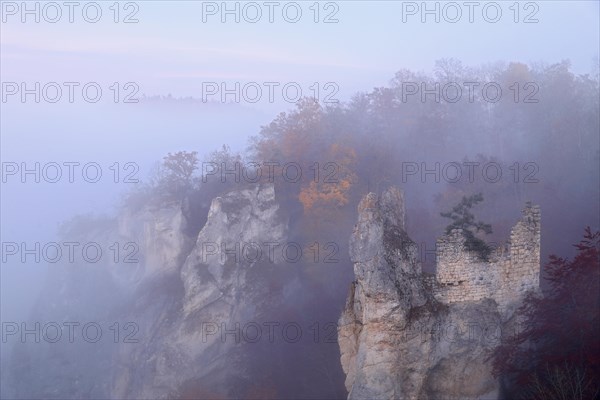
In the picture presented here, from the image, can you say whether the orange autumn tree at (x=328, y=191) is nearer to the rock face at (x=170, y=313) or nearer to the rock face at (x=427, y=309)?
the rock face at (x=170, y=313)

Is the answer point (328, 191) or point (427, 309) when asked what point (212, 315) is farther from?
point (427, 309)

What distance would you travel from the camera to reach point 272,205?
28141mm

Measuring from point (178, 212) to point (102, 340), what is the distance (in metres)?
6.66

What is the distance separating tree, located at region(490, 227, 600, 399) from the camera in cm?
1463

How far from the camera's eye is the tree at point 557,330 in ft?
48.0

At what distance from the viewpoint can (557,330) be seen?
15.1m

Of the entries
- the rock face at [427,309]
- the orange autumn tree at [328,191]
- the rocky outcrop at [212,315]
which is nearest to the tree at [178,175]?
the rocky outcrop at [212,315]

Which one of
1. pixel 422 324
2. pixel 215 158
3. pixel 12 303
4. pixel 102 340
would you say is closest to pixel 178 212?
pixel 215 158

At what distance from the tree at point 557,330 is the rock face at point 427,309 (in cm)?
38

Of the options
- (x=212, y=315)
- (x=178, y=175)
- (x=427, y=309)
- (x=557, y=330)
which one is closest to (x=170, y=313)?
(x=212, y=315)

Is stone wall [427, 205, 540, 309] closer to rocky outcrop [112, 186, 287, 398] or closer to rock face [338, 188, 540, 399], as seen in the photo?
rock face [338, 188, 540, 399]

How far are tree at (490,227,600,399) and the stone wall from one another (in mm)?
435

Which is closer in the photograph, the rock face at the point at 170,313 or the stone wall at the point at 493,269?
the stone wall at the point at 493,269

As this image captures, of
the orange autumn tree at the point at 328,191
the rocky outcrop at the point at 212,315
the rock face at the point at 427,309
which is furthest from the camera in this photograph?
the orange autumn tree at the point at 328,191
